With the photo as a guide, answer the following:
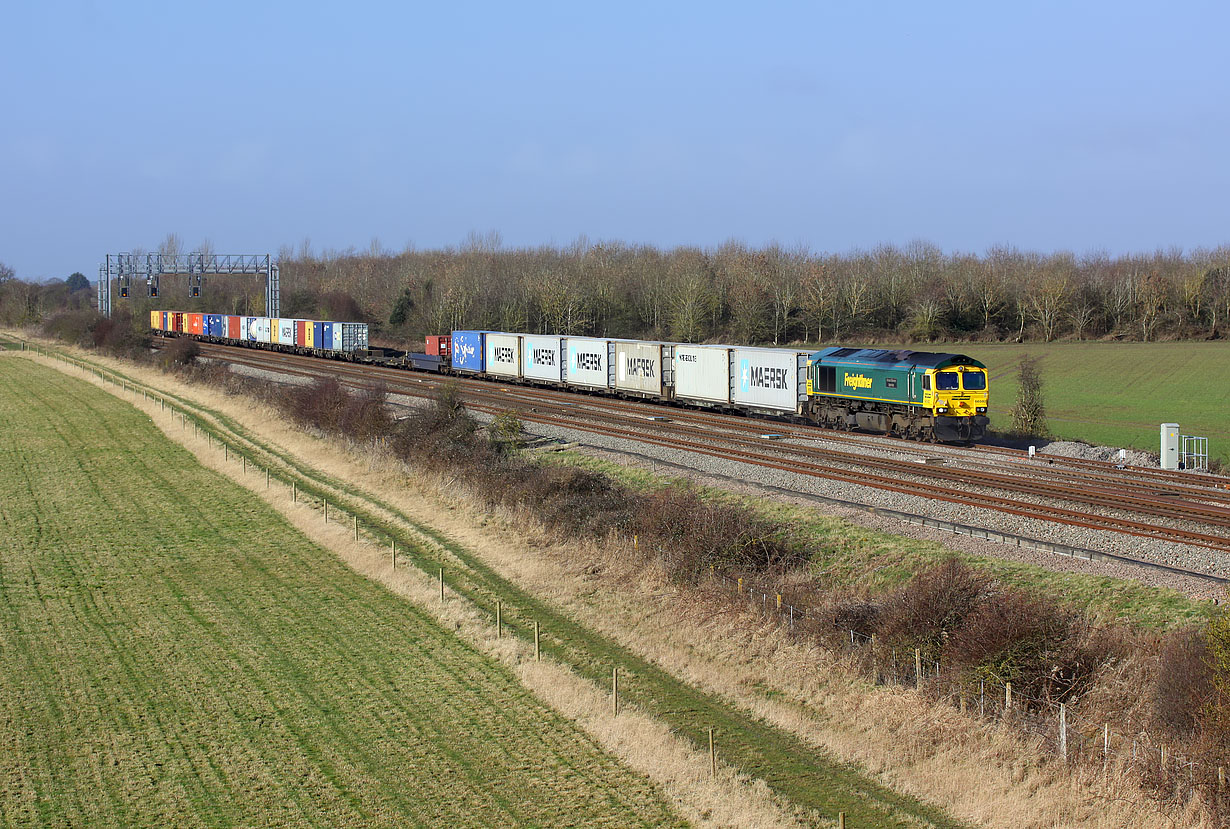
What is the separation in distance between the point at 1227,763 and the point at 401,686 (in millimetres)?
11944

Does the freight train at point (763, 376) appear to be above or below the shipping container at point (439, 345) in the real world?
below

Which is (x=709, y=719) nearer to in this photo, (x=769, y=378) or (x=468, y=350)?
(x=769, y=378)

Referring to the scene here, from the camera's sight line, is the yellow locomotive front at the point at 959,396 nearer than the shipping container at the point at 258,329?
Yes

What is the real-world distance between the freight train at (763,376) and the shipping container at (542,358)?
58mm

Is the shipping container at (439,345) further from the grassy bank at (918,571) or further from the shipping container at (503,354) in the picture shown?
the grassy bank at (918,571)

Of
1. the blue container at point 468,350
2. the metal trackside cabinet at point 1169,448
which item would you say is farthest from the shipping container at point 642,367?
the metal trackside cabinet at point 1169,448

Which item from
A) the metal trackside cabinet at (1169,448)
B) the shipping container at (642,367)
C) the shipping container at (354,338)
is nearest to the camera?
the metal trackside cabinet at (1169,448)

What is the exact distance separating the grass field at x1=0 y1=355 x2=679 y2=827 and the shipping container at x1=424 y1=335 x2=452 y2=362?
39.4 meters

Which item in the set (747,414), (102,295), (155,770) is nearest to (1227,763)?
(155,770)

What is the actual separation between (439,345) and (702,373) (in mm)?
26897

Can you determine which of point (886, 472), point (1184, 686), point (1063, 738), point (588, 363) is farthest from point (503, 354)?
point (1184, 686)

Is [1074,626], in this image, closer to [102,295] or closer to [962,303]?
[962,303]

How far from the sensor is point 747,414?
152 feet

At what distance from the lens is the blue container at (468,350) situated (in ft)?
212
